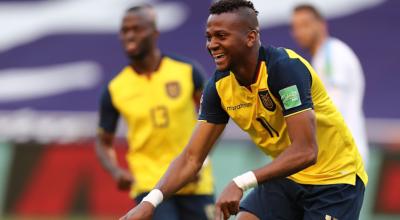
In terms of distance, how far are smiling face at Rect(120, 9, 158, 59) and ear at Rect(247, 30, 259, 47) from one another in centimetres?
253

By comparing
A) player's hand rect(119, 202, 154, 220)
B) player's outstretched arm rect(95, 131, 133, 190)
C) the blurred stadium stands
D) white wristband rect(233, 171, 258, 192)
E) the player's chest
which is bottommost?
the blurred stadium stands

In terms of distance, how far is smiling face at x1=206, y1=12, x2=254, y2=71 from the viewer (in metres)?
5.43

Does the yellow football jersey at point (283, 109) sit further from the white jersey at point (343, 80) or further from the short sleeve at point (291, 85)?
the white jersey at point (343, 80)

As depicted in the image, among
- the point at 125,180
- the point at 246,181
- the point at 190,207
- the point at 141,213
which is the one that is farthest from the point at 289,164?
the point at 125,180

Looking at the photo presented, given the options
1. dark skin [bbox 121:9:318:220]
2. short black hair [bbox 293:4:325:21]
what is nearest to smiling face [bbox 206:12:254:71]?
dark skin [bbox 121:9:318:220]

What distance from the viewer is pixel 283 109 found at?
17.9ft

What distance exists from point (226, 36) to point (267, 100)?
45cm

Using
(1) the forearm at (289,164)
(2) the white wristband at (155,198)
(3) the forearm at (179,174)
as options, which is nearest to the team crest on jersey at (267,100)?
(1) the forearm at (289,164)

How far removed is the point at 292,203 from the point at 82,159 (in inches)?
245

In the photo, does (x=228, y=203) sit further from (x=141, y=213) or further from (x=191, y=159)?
(x=191, y=159)

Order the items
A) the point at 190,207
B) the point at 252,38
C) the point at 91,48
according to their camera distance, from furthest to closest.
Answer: the point at 91,48 < the point at 190,207 < the point at 252,38

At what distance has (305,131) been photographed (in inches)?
210

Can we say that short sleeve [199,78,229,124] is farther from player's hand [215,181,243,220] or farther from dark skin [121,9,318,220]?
player's hand [215,181,243,220]

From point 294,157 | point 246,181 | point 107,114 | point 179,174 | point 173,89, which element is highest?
point 294,157
